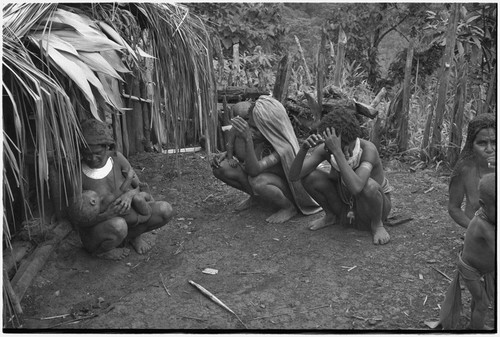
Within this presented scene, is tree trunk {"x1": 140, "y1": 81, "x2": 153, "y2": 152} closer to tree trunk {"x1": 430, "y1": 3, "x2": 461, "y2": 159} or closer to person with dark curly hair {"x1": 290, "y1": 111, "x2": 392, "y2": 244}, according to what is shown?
person with dark curly hair {"x1": 290, "y1": 111, "x2": 392, "y2": 244}

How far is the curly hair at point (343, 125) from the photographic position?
Answer: 153 inches

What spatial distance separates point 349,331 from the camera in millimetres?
2832

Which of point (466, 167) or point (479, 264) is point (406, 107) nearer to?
point (466, 167)

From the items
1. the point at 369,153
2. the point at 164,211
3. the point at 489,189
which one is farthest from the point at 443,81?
the point at 489,189

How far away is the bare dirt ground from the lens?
10.1 ft

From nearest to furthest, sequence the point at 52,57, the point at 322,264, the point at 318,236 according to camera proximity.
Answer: the point at 52,57 → the point at 322,264 → the point at 318,236

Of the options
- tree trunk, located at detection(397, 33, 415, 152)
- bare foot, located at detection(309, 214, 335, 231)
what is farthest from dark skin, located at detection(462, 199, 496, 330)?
tree trunk, located at detection(397, 33, 415, 152)

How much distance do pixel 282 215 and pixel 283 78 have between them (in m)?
2.85

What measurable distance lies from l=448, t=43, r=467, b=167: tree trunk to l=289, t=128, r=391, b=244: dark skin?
198cm

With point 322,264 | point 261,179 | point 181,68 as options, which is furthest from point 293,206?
point 181,68

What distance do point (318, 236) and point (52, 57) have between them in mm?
2415

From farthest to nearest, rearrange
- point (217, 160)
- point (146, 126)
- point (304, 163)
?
point (146, 126), point (217, 160), point (304, 163)

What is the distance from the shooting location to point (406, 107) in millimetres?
6363

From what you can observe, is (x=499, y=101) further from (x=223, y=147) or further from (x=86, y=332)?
(x=223, y=147)
